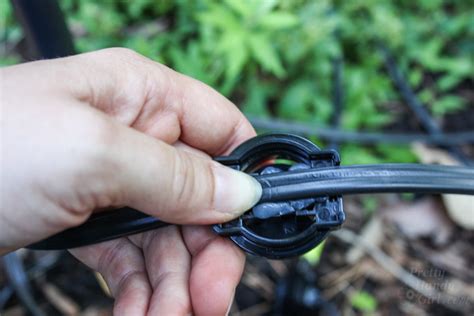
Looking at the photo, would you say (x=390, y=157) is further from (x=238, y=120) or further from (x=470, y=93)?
(x=238, y=120)

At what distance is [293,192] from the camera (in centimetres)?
68

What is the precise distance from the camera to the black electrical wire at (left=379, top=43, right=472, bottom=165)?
1534mm

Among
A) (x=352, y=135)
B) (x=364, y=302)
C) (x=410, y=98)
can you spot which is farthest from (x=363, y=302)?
(x=410, y=98)

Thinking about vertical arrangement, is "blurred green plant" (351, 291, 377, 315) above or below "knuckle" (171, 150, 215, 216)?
below

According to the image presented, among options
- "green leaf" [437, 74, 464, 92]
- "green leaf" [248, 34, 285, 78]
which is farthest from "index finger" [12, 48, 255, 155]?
"green leaf" [437, 74, 464, 92]

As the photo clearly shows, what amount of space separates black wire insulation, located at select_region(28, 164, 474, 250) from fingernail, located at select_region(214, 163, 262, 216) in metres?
0.02

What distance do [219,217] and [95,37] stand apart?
1.01 meters

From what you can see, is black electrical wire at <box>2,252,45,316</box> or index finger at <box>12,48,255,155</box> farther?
black electrical wire at <box>2,252,45,316</box>

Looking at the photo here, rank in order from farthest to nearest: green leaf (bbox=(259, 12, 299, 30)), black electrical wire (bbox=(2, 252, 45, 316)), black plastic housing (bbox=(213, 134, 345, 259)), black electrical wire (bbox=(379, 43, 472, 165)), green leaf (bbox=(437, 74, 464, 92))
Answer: green leaf (bbox=(437, 74, 464, 92))
black electrical wire (bbox=(379, 43, 472, 165))
green leaf (bbox=(259, 12, 299, 30))
black electrical wire (bbox=(2, 252, 45, 316))
black plastic housing (bbox=(213, 134, 345, 259))

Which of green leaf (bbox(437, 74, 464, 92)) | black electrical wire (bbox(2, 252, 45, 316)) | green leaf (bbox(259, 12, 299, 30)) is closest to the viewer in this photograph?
black electrical wire (bbox(2, 252, 45, 316))

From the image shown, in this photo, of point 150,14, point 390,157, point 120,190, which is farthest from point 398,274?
point 150,14

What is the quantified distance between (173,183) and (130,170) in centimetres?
6

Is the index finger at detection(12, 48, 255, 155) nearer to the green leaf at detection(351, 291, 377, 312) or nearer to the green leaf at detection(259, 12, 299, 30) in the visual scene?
the green leaf at detection(259, 12, 299, 30)

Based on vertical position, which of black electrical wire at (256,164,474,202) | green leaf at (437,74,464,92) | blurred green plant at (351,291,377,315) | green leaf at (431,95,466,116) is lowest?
blurred green plant at (351,291,377,315)
